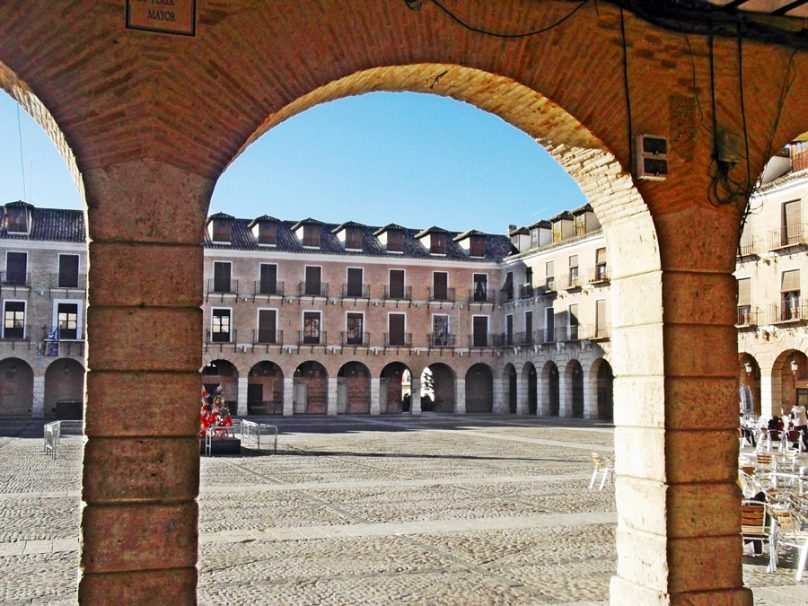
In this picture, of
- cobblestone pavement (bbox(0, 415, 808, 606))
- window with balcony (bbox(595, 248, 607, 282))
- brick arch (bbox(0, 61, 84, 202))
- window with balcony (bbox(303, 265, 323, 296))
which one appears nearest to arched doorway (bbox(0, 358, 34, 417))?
window with balcony (bbox(303, 265, 323, 296))

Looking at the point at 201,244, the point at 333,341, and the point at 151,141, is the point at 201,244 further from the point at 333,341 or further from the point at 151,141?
the point at 333,341

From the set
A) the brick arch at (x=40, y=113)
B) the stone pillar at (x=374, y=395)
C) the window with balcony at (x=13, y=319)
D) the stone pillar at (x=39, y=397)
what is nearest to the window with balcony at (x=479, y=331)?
the stone pillar at (x=374, y=395)

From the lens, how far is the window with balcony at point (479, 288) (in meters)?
47.9

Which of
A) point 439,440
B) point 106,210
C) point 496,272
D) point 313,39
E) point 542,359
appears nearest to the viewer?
point 106,210

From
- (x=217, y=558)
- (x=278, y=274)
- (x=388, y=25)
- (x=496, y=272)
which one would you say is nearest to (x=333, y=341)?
(x=278, y=274)

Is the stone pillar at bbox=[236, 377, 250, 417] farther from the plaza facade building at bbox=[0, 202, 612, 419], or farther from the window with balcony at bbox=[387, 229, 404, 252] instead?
the window with balcony at bbox=[387, 229, 404, 252]

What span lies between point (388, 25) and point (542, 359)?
3902 cm

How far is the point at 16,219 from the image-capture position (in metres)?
41.1

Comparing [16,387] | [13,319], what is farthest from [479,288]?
[16,387]

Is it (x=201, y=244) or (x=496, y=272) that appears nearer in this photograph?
(x=201, y=244)

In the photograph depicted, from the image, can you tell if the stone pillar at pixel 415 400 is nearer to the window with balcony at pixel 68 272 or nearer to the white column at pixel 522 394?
the white column at pixel 522 394

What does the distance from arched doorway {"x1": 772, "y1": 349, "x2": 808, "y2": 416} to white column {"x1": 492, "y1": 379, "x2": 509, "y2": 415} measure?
19.0 metres

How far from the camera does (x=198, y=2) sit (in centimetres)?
477

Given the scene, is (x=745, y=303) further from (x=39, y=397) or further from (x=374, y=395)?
(x=39, y=397)
